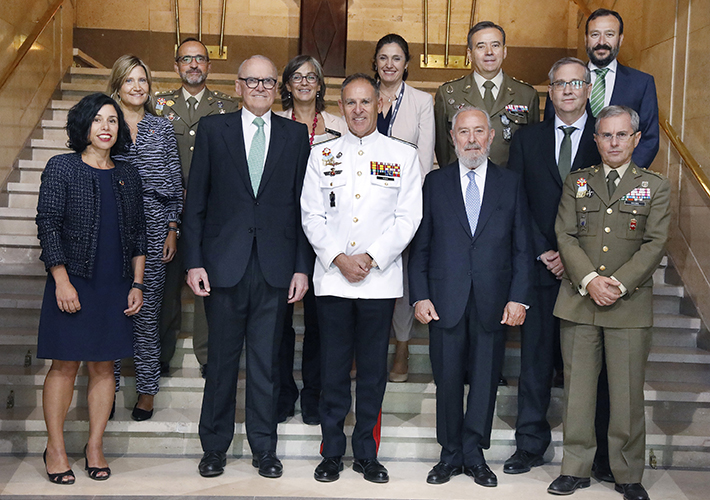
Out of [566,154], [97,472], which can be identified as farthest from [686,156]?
[97,472]

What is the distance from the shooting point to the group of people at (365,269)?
325 cm

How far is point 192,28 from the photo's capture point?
8.74 meters

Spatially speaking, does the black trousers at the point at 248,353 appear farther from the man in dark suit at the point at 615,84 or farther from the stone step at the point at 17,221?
the stone step at the point at 17,221

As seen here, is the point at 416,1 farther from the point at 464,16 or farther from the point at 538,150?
the point at 538,150

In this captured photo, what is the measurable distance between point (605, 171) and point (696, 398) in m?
1.56

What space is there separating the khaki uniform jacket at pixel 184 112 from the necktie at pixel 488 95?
1432 millimetres

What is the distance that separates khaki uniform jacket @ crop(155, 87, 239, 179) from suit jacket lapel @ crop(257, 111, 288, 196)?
67 cm

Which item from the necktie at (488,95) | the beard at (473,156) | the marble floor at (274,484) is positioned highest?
the necktie at (488,95)

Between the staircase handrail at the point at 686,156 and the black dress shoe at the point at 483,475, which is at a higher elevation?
the staircase handrail at the point at 686,156

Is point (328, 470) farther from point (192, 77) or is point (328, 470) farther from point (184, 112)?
point (192, 77)

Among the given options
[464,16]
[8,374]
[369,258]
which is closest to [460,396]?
[369,258]

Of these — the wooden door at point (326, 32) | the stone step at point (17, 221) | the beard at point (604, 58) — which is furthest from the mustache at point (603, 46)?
the wooden door at point (326, 32)

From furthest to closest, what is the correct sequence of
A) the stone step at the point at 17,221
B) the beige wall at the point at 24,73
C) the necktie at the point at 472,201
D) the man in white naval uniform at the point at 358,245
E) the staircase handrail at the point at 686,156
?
the beige wall at the point at 24,73 → the stone step at the point at 17,221 → the staircase handrail at the point at 686,156 → the necktie at the point at 472,201 → the man in white naval uniform at the point at 358,245

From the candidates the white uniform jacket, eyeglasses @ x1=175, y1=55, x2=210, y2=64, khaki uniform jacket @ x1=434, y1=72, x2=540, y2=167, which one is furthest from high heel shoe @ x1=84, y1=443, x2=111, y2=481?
khaki uniform jacket @ x1=434, y1=72, x2=540, y2=167
